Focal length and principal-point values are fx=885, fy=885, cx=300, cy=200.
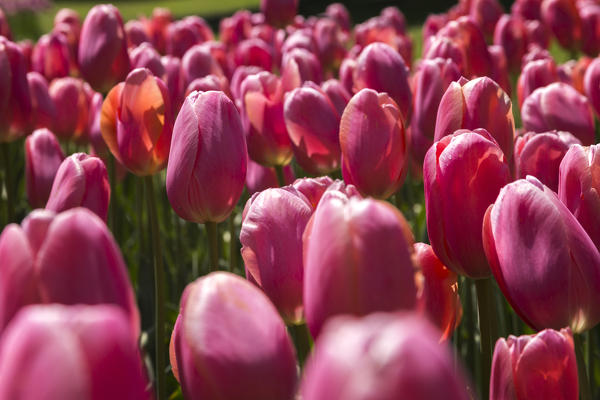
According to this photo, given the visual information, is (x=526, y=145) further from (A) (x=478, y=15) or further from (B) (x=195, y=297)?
(A) (x=478, y=15)

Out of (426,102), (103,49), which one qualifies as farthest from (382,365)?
(103,49)

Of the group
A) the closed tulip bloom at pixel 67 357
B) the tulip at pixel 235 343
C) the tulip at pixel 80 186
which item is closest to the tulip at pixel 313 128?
the tulip at pixel 80 186

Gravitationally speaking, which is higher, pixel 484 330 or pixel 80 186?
pixel 80 186

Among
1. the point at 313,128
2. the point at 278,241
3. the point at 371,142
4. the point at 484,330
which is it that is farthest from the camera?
the point at 313,128

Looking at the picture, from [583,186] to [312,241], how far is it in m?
0.44

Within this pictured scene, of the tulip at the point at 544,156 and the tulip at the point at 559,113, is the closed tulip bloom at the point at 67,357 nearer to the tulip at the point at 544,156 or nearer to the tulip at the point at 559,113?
the tulip at the point at 544,156

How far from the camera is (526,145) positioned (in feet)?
3.83

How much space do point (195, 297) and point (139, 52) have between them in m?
1.52

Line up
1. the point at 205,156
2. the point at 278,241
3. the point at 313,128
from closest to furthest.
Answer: the point at 278,241, the point at 205,156, the point at 313,128

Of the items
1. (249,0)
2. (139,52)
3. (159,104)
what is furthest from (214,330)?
(249,0)

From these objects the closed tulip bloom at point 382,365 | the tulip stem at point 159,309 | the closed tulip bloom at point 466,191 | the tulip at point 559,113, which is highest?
the closed tulip bloom at point 382,365

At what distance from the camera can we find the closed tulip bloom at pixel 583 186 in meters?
0.94

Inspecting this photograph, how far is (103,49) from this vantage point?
1922mm

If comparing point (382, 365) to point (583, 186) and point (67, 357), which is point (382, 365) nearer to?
point (67, 357)
